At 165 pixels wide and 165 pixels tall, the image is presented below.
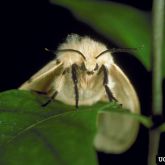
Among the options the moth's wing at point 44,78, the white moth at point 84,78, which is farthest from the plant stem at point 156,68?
the moth's wing at point 44,78

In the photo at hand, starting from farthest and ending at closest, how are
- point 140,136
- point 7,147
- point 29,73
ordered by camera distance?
point 29,73 < point 140,136 < point 7,147

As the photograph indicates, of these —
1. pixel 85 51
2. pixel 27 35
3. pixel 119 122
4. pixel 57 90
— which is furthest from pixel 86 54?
pixel 27 35

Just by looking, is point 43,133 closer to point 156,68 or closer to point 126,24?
point 156,68

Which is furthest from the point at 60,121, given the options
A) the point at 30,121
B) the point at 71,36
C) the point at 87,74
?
the point at 71,36

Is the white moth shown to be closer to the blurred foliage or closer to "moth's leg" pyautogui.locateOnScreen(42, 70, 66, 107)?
"moth's leg" pyautogui.locateOnScreen(42, 70, 66, 107)

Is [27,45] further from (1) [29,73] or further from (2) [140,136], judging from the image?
(2) [140,136]
